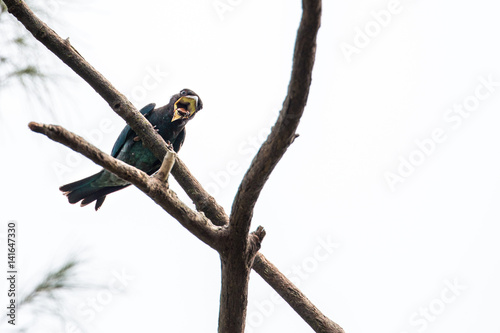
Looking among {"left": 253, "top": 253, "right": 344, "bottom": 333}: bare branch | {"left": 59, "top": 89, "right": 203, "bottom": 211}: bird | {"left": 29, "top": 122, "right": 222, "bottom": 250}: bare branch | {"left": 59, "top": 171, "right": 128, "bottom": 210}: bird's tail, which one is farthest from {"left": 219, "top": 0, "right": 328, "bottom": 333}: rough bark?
{"left": 59, "top": 171, "right": 128, "bottom": 210}: bird's tail

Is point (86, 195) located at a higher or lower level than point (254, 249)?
higher

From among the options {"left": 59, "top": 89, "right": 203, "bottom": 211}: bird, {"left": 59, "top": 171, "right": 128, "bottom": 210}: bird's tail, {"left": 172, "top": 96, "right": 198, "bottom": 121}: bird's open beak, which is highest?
{"left": 172, "top": 96, "right": 198, "bottom": 121}: bird's open beak

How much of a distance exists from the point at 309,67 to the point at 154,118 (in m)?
3.21

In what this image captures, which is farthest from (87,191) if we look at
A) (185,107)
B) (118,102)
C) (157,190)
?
(157,190)

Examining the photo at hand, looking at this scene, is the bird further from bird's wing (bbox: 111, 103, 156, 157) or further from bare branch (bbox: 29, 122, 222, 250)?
bare branch (bbox: 29, 122, 222, 250)

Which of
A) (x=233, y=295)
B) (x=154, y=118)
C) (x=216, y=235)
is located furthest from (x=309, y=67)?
(x=154, y=118)

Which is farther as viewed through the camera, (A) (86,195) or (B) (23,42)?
(A) (86,195)

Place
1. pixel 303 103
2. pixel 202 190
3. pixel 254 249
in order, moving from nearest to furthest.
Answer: pixel 303 103
pixel 254 249
pixel 202 190

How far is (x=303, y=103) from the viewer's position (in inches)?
84.4

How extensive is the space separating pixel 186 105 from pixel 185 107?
0.07 ft

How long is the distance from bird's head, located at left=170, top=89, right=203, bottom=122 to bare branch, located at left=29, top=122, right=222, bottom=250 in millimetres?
2484

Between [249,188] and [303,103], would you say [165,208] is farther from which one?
[303,103]

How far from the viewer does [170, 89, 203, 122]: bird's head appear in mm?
4883

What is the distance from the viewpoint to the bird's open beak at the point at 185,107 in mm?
4883
